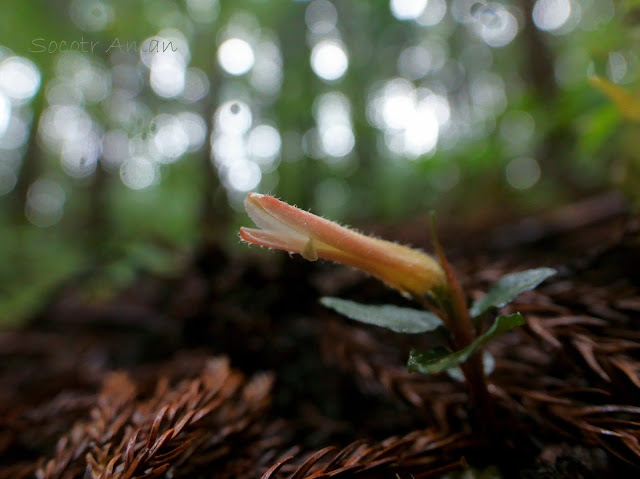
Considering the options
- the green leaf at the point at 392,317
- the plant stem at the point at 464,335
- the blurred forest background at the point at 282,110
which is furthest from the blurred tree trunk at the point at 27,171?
the plant stem at the point at 464,335

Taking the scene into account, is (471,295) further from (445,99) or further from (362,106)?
(445,99)

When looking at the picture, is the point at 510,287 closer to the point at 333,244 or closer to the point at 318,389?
the point at 333,244

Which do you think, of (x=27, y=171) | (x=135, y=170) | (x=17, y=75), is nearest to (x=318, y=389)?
(x=135, y=170)

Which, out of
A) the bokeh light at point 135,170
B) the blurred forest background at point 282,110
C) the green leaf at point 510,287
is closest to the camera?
the green leaf at point 510,287

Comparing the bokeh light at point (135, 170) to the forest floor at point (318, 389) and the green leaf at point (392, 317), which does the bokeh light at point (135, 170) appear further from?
the green leaf at point (392, 317)

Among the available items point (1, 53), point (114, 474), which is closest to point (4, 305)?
point (1, 53)

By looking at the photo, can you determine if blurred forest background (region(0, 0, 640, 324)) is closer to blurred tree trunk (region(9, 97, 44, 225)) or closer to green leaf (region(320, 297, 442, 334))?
blurred tree trunk (region(9, 97, 44, 225))
